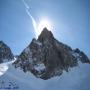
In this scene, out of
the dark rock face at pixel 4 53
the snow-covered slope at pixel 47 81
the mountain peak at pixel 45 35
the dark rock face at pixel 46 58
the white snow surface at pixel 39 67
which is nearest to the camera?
the snow-covered slope at pixel 47 81

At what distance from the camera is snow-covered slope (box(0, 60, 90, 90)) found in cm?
10550

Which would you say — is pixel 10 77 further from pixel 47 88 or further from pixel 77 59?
pixel 77 59

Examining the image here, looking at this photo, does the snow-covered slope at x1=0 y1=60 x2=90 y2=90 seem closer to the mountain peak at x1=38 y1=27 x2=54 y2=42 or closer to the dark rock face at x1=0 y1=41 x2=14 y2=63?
the mountain peak at x1=38 y1=27 x2=54 y2=42

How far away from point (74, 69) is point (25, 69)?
31045 millimetres

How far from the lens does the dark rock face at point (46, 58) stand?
408 ft

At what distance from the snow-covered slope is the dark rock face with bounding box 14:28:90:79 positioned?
391 cm

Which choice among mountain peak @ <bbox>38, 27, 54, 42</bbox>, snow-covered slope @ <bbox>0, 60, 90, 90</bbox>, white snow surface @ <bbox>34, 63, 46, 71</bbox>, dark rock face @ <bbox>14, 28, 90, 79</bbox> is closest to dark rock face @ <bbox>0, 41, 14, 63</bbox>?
snow-covered slope @ <bbox>0, 60, 90, 90</bbox>

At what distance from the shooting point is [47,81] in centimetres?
11775

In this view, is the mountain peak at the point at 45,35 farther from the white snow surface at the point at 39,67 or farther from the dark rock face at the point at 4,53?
the dark rock face at the point at 4,53

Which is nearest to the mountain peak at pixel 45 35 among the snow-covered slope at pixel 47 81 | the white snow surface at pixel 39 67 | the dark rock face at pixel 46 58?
the dark rock face at pixel 46 58

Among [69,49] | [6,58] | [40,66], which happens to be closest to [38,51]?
[40,66]

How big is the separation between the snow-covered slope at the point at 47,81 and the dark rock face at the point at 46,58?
3910 millimetres

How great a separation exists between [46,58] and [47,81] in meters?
17.3

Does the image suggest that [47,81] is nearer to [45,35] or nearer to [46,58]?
[46,58]
